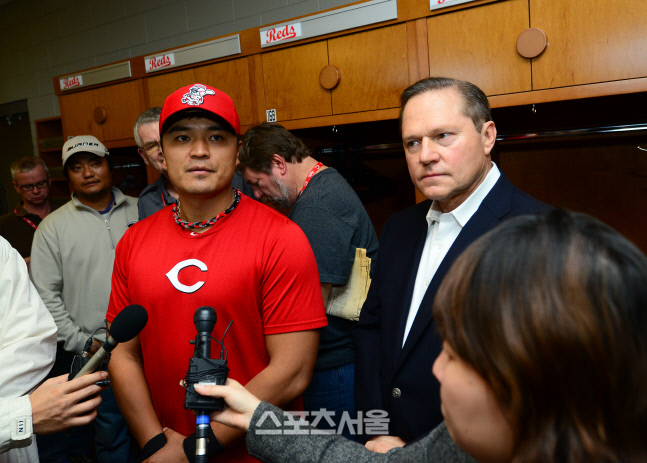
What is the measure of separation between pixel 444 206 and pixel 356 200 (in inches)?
21.4

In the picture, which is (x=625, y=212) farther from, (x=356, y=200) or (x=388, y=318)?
(x=388, y=318)

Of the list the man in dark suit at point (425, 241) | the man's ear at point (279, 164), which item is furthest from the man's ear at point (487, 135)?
the man's ear at point (279, 164)

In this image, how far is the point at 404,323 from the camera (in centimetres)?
121

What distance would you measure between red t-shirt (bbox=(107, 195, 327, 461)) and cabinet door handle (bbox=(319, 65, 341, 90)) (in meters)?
1.22

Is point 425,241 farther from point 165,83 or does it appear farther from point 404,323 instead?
point 165,83

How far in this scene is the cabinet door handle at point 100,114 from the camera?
3146mm

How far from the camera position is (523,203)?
1183mm

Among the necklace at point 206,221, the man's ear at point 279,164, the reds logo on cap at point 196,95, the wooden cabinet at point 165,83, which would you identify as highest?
the wooden cabinet at point 165,83

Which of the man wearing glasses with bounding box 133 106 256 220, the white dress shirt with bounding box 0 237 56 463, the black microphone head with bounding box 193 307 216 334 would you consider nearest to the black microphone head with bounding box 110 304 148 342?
the black microphone head with bounding box 193 307 216 334

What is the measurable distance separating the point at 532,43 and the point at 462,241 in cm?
113

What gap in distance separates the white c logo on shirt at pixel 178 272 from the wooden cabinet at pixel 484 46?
140 centimetres

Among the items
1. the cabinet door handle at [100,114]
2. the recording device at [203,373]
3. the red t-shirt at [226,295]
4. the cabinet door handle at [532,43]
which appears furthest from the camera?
the cabinet door handle at [100,114]

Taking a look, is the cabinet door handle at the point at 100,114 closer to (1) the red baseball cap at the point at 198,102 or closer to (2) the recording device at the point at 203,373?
(1) the red baseball cap at the point at 198,102

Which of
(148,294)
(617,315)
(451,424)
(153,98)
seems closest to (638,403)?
(617,315)
